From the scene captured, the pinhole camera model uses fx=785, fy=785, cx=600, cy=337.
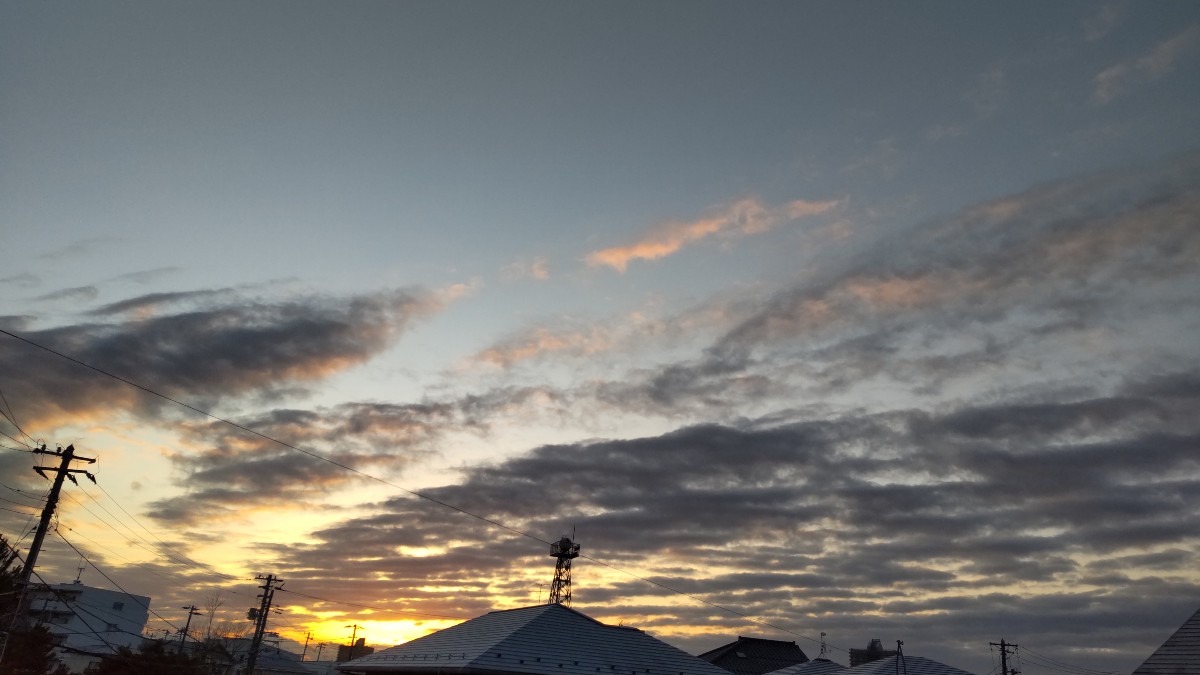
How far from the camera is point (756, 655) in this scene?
305ft

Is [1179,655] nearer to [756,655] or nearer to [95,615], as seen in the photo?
[756,655]

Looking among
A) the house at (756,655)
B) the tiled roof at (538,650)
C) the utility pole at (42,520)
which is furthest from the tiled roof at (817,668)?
the utility pole at (42,520)

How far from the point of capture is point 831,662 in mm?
67375

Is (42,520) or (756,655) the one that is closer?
(42,520)

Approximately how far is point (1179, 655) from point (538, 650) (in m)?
27.7

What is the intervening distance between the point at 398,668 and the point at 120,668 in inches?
1307

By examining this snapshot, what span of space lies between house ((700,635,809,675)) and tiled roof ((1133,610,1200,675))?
208ft

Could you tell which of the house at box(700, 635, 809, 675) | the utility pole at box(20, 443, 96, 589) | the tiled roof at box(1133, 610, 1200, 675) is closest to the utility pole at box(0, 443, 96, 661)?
the utility pole at box(20, 443, 96, 589)

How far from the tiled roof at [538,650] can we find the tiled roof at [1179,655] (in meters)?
23.0

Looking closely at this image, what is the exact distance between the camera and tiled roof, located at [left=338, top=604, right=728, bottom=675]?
130 ft

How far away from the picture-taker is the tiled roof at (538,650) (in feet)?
130

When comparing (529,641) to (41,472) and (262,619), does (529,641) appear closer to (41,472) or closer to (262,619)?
(41,472)

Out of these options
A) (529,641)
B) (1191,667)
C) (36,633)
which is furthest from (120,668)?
(1191,667)

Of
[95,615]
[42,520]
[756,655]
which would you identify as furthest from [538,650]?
[95,615]
